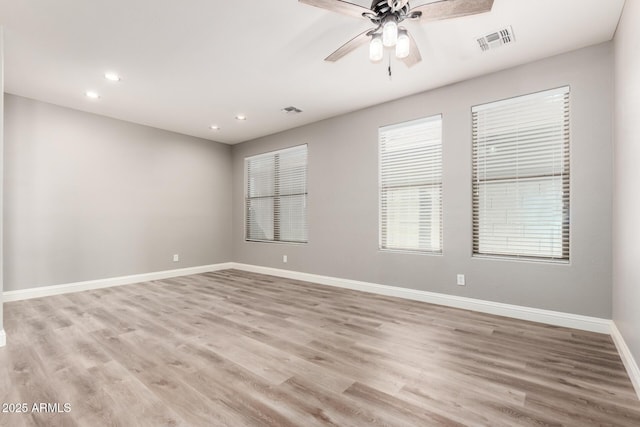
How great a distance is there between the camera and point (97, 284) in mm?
4891

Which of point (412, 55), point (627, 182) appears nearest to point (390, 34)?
point (412, 55)

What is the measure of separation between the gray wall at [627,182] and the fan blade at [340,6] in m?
1.84

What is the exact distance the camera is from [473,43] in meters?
2.98

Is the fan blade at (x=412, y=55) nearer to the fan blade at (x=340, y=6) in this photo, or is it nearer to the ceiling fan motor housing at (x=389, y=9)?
the ceiling fan motor housing at (x=389, y=9)

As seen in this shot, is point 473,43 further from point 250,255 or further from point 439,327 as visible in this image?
point 250,255

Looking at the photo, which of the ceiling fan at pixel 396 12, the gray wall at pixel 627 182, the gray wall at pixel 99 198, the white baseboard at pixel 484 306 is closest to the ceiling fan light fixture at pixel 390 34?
the ceiling fan at pixel 396 12

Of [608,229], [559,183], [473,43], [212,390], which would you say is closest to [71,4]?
[212,390]

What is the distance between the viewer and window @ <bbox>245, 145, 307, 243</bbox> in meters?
5.79

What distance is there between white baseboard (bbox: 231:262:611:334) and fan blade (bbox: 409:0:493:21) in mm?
2974

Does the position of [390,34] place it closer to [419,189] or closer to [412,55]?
[412,55]

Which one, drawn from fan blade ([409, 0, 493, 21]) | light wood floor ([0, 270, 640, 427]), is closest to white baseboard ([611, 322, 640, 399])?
light wood floor ([0, 270, 640, 427])

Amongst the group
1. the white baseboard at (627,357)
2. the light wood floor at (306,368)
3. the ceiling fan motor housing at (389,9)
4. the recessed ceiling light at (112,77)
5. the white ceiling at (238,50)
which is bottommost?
the light wood floor at (306,368)

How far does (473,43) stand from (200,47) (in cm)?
270

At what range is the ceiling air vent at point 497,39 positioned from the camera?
9.18ft
